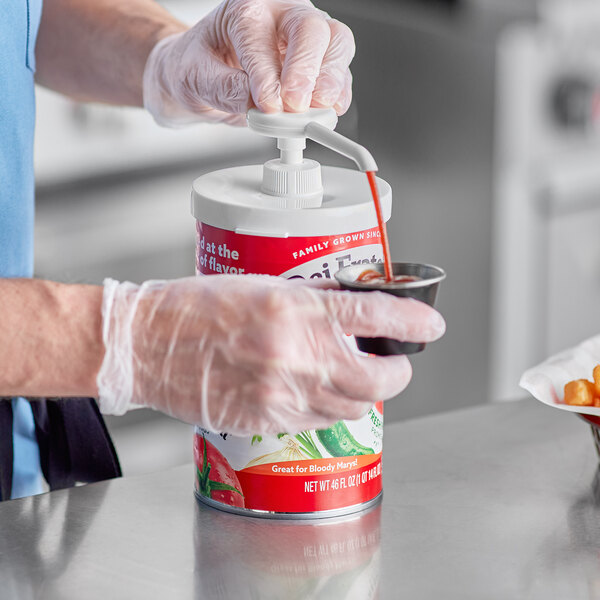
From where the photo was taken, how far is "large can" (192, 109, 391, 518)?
0.68 meters

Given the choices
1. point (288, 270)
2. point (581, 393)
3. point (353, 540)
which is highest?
point (288, 270)

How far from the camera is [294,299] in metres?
0.64

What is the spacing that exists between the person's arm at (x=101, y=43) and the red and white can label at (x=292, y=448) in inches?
16.9

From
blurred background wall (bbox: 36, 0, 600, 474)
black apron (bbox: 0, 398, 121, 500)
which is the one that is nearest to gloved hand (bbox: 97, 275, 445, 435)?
black apron (bbox: 0, 398, 121, 500)

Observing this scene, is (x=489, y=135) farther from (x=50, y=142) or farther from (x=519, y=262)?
(x=50, y=142)

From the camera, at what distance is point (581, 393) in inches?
30.5

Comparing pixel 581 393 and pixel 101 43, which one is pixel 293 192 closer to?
pixel 581 393

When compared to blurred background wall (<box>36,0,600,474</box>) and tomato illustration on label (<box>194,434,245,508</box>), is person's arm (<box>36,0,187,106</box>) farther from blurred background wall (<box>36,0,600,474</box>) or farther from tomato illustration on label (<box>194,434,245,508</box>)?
blurred background wall (<box>36,0,600,474</box>)

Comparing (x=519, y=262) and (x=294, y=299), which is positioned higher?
(x=294, y=299)

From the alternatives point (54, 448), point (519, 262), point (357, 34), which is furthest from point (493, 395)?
point (54, 448)

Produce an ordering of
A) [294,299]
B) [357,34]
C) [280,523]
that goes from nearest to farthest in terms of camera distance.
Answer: [294,299] < [280,523] < [357,34]

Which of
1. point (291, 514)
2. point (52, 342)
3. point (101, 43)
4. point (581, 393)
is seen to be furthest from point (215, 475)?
point (101, 43)

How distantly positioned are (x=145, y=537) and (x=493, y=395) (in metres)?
1.54

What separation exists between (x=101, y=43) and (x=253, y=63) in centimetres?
35
